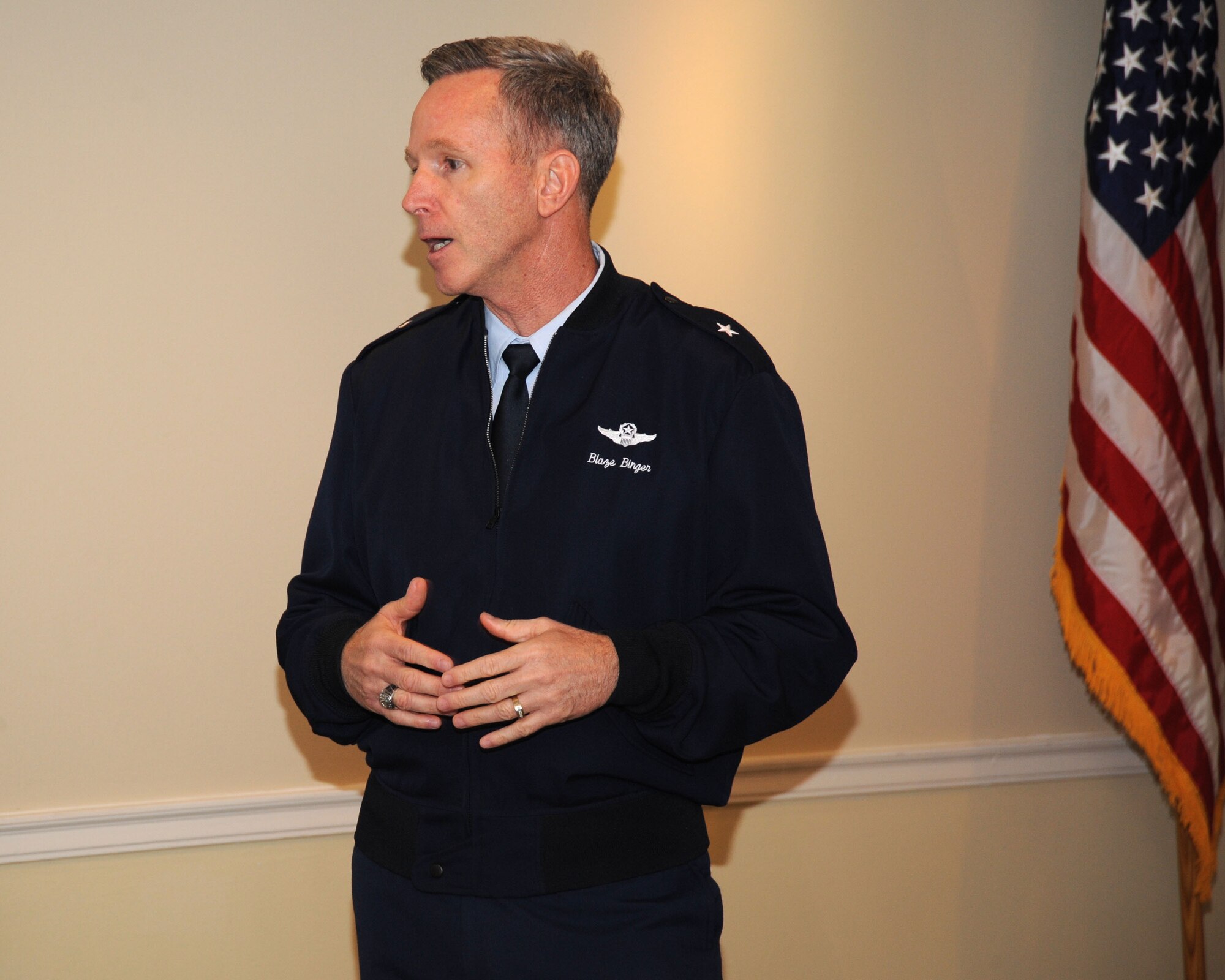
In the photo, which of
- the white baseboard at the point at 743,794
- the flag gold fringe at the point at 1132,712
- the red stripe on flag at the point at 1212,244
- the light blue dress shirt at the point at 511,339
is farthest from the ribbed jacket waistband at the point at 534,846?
the red stripe on flag at the point at 1212,244

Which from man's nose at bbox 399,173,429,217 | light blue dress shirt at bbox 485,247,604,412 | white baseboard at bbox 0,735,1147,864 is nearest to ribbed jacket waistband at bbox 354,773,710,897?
light blue dress shirt at bbox 485,247,604,412

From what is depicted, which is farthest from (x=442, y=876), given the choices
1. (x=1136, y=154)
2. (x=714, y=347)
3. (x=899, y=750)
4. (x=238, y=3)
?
(x=1136, y=154)

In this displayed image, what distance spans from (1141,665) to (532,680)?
67.6 inches

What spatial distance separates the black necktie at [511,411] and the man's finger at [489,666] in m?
0.30

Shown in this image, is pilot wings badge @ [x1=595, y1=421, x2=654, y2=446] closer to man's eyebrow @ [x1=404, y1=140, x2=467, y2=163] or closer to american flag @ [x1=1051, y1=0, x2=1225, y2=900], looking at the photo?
man's eyebrow @ [x1=404, y1=140, x2=467, y2=163]

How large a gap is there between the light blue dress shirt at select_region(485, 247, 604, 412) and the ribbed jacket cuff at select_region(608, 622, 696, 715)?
Result: 39cm

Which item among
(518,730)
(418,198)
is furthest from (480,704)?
(418,198)

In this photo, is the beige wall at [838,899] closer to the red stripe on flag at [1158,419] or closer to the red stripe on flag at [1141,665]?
the red stripe on flag at [1141,665]

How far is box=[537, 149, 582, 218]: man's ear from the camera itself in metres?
1.61

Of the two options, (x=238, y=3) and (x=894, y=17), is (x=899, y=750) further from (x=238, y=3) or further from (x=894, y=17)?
(x=238, y=3)

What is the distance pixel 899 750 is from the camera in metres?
2.65

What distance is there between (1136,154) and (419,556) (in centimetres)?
180

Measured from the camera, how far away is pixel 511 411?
1.61 meters

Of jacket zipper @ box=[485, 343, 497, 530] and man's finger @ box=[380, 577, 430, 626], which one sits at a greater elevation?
jacket zipper @ box=[485, 343, 497, 530]
